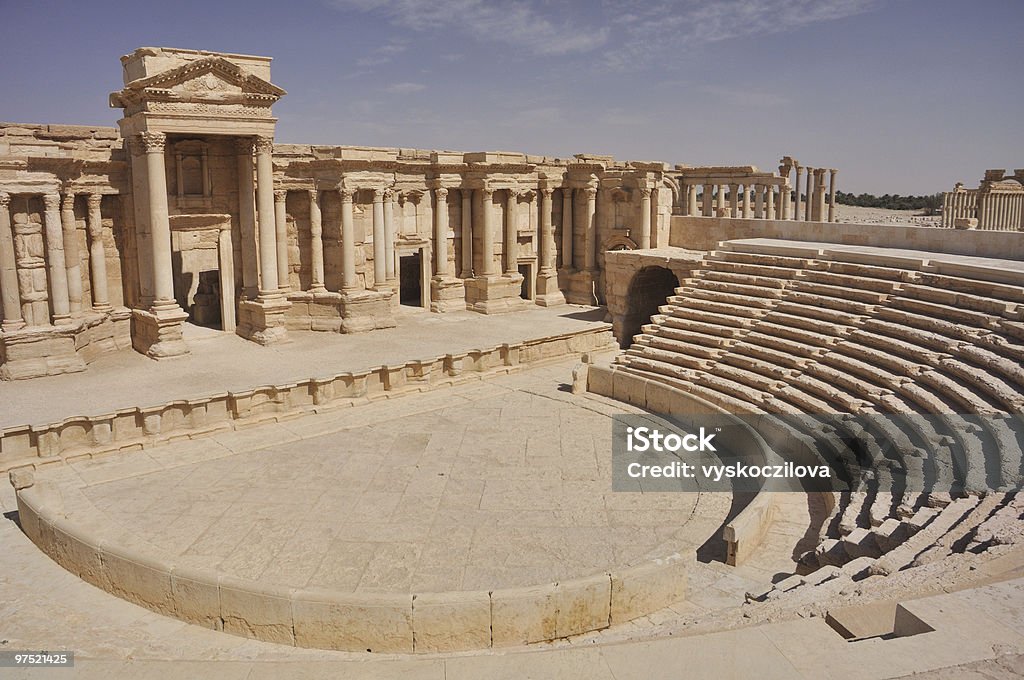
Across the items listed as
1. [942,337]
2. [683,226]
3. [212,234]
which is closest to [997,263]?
[942,337]

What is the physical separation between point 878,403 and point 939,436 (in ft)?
6.39


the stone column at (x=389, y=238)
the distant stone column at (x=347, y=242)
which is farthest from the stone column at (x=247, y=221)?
the stone column at (x=389, y=238)

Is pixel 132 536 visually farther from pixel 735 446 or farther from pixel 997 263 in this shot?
pixel 997 263

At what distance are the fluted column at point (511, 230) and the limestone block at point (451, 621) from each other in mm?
20795

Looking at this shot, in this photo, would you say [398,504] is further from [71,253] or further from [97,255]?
[97,255]

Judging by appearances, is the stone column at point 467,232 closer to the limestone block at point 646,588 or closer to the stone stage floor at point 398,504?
the stone stage floor at point 398,504

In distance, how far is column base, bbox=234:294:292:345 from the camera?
21391 millimetres

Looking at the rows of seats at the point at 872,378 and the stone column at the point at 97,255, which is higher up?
the stone column at the point at 97,255

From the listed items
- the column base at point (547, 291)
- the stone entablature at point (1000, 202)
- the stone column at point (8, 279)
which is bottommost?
the column base at point (547, 291)

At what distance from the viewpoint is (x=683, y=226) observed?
27.0m

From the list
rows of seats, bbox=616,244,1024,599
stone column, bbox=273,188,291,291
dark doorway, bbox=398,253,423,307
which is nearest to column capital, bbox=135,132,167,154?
stone column, bbox=273,188,291,291

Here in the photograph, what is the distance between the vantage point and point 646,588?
845 centimetres

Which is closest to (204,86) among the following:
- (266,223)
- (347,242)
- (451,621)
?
(266,223)

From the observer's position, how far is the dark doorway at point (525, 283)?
2872cm
